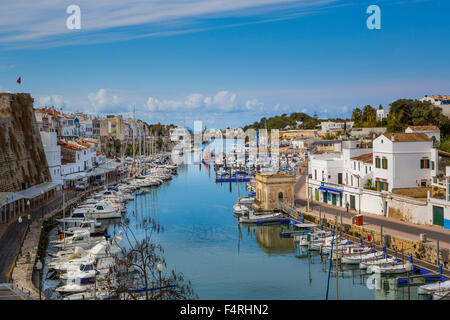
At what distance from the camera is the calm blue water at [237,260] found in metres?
18.1

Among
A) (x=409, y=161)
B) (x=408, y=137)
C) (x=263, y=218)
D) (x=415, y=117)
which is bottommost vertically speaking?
(x=263, y=218)

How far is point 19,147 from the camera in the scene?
114ft

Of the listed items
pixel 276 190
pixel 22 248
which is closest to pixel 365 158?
pixel 276 190

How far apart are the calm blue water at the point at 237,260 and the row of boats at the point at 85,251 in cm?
234

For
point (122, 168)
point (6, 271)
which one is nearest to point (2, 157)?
point (6, 271)

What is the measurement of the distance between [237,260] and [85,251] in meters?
7.88

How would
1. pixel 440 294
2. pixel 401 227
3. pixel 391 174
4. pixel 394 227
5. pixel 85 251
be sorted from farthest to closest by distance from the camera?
1. pixel 391 174
2. pixel 394 227
3. pixel 401 227
4. pixel 85 251
5. pixel 440 294

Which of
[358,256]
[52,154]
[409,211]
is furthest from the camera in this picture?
[52,154]

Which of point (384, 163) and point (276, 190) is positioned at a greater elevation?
point (384, 163)

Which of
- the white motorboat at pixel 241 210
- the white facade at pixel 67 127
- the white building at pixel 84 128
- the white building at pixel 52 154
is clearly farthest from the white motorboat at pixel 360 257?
the white building at pixel 84 128

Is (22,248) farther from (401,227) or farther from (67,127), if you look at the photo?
(67,127)

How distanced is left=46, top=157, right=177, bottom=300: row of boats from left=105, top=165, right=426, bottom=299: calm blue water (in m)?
2.34

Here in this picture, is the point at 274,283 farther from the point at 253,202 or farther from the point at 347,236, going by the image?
the point at 253,202

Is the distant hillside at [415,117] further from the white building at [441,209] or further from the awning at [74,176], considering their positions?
the awning at [74,176]
